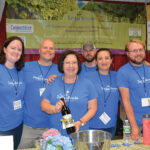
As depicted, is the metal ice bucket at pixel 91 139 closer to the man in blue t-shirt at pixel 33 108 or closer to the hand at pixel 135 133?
the hand at pixel 135 133

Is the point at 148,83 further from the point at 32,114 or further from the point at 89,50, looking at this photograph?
the point at 32,114

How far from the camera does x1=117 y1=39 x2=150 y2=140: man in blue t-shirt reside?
8.20ft

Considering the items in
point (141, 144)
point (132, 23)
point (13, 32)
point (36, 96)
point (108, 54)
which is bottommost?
point (141, 144)

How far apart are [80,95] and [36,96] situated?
2.17 feet

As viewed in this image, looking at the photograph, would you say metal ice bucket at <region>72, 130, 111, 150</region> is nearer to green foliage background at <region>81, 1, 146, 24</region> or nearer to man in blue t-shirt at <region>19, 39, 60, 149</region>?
man in blue t-shirt at <region>19, 39, 60, 149</region>

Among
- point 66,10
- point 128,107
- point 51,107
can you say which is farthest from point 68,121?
point 66,10

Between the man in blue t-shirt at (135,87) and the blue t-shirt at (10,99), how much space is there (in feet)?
3.58

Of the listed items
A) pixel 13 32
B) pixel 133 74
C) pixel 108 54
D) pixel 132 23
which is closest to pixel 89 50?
pixel 108 54

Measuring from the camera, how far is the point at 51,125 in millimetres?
2250

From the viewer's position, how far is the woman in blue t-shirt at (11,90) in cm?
231

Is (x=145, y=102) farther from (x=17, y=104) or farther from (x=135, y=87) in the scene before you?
(x=17, y=104)

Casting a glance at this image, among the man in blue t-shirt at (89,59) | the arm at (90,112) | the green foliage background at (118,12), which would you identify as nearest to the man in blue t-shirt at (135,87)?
the arm at (90,112)

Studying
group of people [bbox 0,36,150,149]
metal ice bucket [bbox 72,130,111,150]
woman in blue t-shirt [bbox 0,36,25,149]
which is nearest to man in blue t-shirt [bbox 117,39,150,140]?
group of people [bbox 0,36,150,149]

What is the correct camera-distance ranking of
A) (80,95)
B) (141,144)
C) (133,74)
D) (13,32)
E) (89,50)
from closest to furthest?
(141,144) < (80,95) < (133,74) < (89,50) < (13,32)
